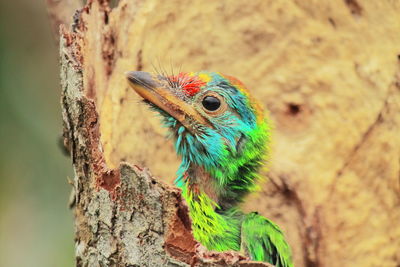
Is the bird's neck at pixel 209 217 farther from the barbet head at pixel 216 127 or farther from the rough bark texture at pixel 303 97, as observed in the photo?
the rough bark texture at pixel 303 97

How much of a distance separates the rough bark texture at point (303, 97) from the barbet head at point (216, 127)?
67 cm

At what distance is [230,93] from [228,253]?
154 cm

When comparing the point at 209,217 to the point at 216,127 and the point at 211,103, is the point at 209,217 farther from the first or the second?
the point at 211,103

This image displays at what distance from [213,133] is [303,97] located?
1652 millimetres

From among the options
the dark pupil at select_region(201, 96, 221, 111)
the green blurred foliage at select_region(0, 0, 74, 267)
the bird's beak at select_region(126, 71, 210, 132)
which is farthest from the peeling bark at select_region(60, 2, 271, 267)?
the green blurred foliage at select_region(0, 0, 74, 267)

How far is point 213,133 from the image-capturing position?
13.2 feet

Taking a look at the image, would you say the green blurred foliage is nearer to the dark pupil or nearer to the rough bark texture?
the rough bark texture

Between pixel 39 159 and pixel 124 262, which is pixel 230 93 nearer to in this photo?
pixel 124 262

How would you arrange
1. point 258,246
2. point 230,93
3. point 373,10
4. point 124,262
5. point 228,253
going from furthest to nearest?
point 373,10 < point 230,93 < point 258,246 < point 124,262 < point 228,253

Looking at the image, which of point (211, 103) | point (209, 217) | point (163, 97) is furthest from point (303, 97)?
point (209, 217)

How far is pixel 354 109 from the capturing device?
531cm

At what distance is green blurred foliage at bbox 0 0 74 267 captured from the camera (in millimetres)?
7566

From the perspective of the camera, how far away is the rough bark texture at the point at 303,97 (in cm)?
509

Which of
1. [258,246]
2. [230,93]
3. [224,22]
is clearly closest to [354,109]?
[224,22]
